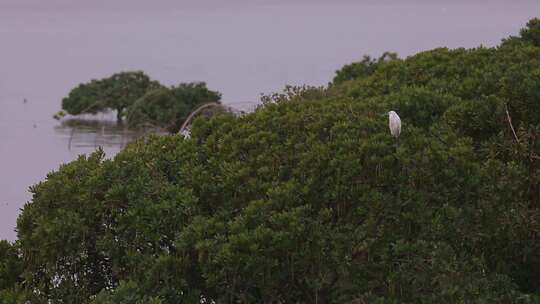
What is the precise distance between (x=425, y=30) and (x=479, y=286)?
23.6m

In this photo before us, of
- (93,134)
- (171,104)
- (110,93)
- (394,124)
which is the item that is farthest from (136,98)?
(394,124)

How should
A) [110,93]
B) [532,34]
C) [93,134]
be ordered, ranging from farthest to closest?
[110,93], [93,134], [532,34]

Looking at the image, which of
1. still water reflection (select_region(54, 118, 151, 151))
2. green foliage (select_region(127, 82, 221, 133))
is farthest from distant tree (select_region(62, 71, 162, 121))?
green foliage (select_region(127, 82, 221, 133))

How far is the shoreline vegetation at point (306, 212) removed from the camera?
520cm

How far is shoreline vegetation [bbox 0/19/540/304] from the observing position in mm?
5203

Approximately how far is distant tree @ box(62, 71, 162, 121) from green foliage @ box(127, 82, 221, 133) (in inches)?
72.4

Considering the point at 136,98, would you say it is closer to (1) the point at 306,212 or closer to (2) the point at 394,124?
(2) the point at 394,124

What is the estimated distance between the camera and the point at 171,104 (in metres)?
20.6

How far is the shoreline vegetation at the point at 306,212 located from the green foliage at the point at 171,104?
12.6 m

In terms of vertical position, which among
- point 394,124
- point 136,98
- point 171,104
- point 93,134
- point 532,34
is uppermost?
point 532,34

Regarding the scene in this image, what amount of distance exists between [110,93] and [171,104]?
10.2 ft

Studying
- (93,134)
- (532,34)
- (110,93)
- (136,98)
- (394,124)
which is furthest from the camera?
(110,93)

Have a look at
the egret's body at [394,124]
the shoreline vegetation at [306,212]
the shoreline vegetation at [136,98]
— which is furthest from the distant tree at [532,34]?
the shoreline vegetation at [136,98]

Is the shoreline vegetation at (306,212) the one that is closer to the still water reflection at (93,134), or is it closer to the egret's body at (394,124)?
the egret's body at (394,124)
